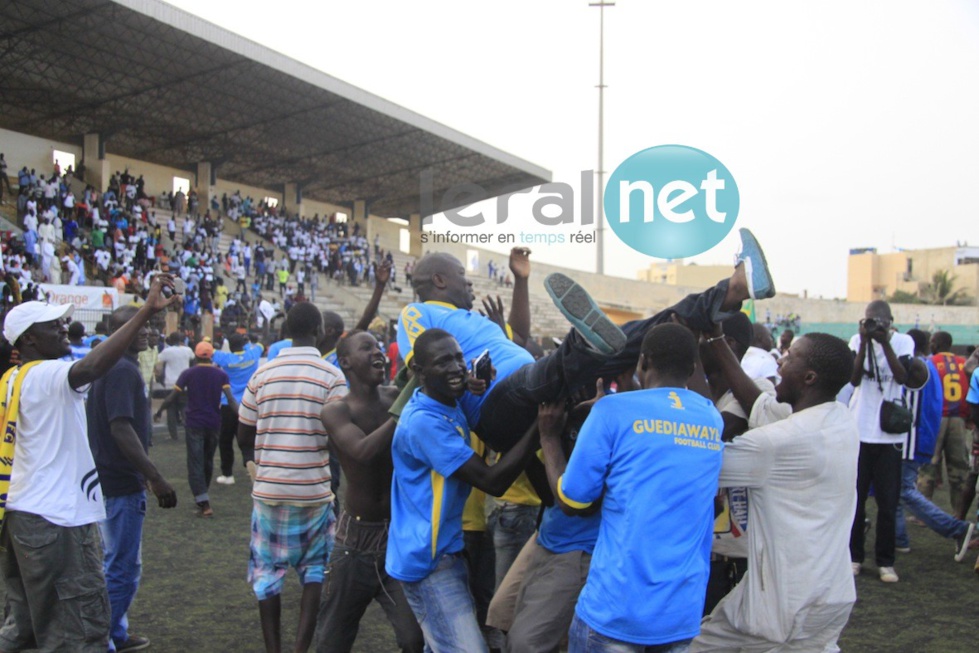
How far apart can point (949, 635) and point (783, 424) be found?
124 inches

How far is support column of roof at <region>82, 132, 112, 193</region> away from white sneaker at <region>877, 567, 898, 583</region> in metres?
29.2

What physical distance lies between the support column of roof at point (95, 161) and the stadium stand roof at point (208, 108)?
329mm

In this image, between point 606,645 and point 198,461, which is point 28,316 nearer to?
point 606,645

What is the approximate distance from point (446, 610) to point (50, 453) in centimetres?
189

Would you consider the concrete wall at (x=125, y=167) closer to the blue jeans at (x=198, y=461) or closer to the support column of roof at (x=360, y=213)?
the support column of roof at (x=360, y=213)

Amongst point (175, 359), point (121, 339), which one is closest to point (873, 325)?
point (121, 339)

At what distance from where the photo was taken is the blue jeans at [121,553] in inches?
170

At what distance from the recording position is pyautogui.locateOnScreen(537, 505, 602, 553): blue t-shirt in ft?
9.70

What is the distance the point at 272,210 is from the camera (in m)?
33.1

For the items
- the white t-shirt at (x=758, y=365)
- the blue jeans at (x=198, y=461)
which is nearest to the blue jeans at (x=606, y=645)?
the white t-shirt at (x=758, y=365)

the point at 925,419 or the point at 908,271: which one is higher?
the point at 908,271

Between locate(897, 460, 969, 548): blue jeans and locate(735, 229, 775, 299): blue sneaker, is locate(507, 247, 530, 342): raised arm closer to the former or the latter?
locate(735, 229, 775, 299): blue sneaker

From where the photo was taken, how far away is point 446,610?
2914mm

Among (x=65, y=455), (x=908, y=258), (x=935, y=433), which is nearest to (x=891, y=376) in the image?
(x=935, y=433)
